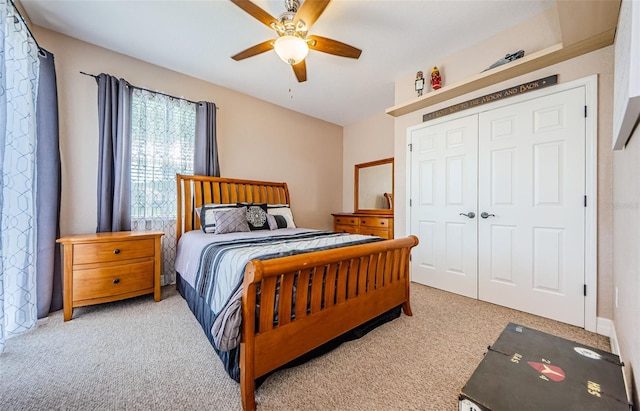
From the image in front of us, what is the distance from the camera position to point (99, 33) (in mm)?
2471

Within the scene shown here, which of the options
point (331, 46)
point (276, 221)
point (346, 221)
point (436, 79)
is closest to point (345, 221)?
point (346, 221)

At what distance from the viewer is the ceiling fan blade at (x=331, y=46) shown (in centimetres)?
202

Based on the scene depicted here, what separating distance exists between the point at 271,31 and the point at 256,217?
204 cm

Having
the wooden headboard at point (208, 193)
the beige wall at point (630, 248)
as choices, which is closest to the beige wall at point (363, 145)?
the wooden headboard at point (208, 193)

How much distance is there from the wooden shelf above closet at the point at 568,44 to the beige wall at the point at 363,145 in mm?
1590

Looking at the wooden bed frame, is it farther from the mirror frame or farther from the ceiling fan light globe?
the mirror frame

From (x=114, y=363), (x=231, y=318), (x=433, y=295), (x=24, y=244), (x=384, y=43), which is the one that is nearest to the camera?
(x=231, y=318)

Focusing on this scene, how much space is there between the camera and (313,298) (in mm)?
1559

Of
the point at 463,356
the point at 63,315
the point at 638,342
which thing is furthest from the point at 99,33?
Result: the point at 638,342

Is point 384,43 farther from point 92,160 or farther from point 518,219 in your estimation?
point 92,160

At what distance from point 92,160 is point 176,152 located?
0.82m

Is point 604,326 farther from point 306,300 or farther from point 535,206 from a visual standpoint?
point 306,300

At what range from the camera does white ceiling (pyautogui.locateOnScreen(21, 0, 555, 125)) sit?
213cm

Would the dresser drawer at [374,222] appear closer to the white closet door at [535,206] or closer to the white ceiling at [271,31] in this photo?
the white closet door at [535,206]
